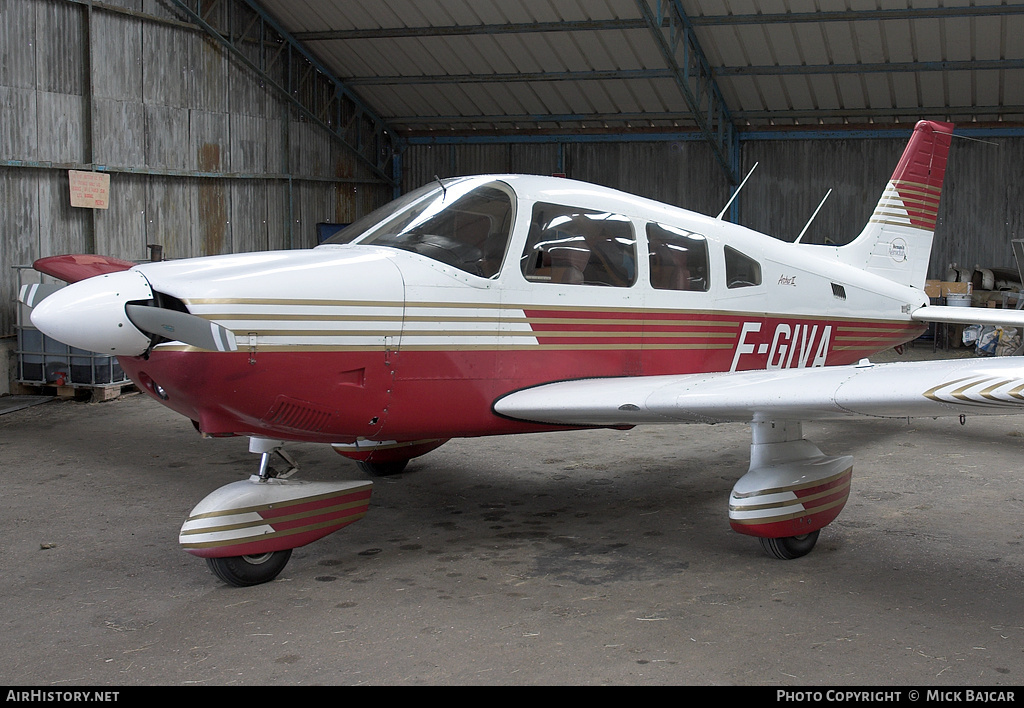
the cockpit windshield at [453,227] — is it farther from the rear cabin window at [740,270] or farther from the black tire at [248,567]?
the rear cabin window at [740,270]

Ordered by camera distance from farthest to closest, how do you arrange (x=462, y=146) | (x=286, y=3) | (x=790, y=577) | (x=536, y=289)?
(x=462, y=146) → (x=286, y=3) → (x=536, y=289) → (x=790, y=577)

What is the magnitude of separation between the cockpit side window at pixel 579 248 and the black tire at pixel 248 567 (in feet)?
6.20

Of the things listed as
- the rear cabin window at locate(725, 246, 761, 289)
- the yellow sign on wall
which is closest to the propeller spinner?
the rear cabin window at locate(725, 246, 761, 289)

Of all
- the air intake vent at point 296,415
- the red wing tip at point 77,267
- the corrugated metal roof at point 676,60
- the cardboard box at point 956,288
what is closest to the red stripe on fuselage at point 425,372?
the air intake vent at point 296,415

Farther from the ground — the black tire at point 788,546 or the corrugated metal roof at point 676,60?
the corrugated metal roof at point 676,60

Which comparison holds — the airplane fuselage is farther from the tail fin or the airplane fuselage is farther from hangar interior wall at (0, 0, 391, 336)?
hangar interior wall at (0, 0, 391, 336)

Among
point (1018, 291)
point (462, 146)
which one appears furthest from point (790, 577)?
point (462, 146)

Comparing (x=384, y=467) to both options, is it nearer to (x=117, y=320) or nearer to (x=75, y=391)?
(x=117, y=320)

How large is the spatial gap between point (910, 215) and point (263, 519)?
20.2 feet

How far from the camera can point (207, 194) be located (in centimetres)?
1355

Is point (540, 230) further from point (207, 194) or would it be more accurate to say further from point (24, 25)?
point (207, 194)

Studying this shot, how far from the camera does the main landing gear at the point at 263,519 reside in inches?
157

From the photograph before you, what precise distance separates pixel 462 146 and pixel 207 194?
6090 mm

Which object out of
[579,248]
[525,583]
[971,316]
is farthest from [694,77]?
[525,583]
